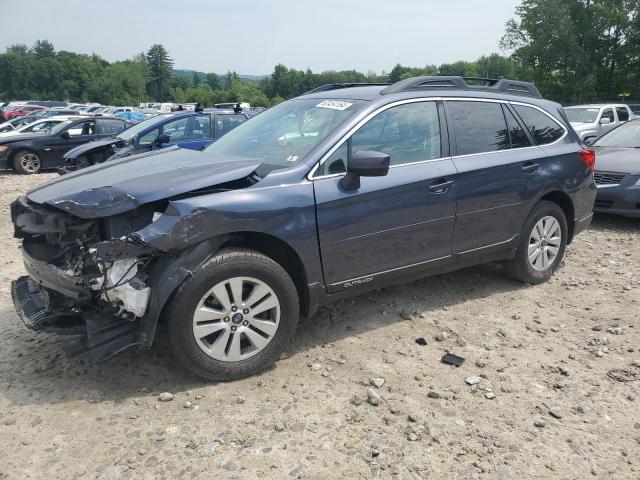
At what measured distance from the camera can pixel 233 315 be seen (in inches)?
126

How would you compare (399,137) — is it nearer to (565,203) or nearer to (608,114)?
(565,203)

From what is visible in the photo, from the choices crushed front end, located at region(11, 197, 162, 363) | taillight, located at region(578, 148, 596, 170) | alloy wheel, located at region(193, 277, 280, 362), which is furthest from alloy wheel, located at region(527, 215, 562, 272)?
crushed front end, located at region(11, 197, 162, 363)

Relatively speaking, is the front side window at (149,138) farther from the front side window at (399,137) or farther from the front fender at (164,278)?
the front fender at (164,278)

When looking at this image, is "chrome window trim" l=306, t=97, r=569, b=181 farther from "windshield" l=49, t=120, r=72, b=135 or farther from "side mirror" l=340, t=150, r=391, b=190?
"windshield" l=49, t=120, r=72, b=135

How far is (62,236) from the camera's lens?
3.31m

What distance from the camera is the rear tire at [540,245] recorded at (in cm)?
476

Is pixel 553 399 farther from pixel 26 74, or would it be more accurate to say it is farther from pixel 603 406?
pixel 26 74

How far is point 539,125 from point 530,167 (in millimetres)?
529

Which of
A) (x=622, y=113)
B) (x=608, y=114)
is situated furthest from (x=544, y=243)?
(x=622, y=113)

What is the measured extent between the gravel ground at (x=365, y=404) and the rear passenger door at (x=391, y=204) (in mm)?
612

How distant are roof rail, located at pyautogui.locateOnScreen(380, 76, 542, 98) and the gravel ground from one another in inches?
71.3

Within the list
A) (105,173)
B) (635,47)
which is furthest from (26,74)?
(105,173)

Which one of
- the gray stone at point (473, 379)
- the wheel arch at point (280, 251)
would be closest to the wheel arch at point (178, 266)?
the wheel arch at point (280, 251)

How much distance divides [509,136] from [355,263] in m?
1.99
